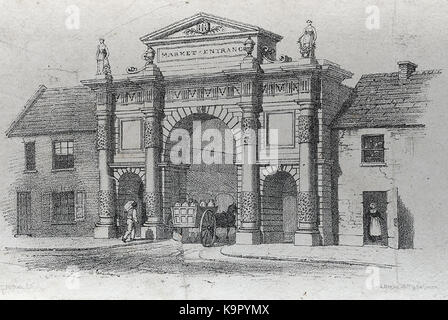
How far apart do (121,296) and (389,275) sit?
5.62 m

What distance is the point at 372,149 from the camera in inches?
931

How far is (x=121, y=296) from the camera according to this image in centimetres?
1811

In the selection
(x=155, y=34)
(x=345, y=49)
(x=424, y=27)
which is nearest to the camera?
(x=424, y=27)

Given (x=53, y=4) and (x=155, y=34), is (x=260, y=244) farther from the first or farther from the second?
(x=53, y=4)

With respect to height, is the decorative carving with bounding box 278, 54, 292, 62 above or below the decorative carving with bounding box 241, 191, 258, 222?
above

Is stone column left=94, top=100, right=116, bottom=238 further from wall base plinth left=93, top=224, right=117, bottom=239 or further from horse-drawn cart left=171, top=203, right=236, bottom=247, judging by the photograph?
horse-drawn cart left=171, top=203, right=236, bottom=247

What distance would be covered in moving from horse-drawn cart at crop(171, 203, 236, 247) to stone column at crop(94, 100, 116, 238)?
2839 millimetres

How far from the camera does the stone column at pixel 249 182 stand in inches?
941

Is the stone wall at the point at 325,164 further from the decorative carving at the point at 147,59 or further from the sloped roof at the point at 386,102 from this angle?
the decorative carving at the point at 147,59

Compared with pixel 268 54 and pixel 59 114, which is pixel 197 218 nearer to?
pixel 268 54

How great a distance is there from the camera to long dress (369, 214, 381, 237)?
23.1 meters

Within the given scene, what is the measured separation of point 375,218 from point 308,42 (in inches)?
201

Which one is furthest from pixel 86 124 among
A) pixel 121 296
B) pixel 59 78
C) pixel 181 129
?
pixel 121 296

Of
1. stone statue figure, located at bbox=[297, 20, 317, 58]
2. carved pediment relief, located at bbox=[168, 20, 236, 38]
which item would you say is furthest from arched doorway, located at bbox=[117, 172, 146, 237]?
stone statue figure, located at bbox=[297, 20, 317, 58]
